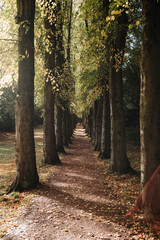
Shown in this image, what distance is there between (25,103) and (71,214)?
4.08 meters

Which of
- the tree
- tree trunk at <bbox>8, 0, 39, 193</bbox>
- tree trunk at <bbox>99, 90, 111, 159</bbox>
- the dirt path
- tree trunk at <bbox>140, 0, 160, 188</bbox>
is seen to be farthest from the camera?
tree trunk at <bbox>99, 90, 111, 159</bbox>

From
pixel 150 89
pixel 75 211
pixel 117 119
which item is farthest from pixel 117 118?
pixel 75 211

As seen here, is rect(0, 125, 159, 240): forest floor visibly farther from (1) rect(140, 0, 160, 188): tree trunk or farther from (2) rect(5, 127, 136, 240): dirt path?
(1) rect(140, 0, 160, 188): tree trunk

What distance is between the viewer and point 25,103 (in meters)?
7.34

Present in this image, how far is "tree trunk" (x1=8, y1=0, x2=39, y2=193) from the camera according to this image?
721cm

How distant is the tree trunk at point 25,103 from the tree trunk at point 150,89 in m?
4.19

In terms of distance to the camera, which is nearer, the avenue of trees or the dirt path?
the dirt path

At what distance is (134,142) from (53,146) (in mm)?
11745

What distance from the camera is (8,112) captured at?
1222 inches

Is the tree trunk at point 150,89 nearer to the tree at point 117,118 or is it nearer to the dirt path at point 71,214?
the dirt path at point 71,214

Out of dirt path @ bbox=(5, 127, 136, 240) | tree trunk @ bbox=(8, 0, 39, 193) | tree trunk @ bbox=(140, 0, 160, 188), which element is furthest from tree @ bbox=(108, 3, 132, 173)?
tree trunk @ bbox=(140, 0, 160, 188)

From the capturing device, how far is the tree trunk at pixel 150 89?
4.77 metres

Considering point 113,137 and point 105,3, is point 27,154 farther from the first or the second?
point 105,3

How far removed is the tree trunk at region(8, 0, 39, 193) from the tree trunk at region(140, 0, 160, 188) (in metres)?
4.19
